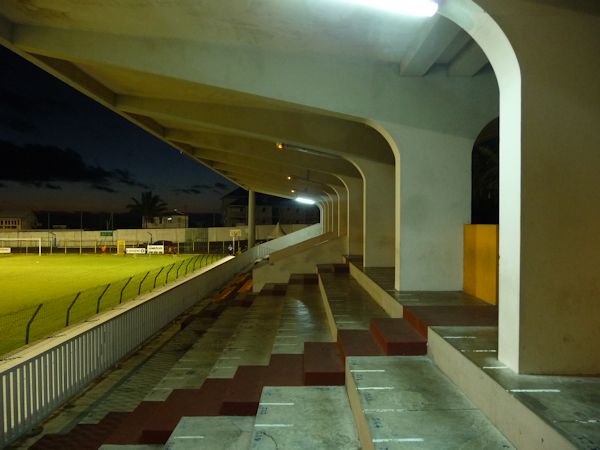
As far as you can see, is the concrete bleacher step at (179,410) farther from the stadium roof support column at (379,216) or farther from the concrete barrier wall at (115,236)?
the concrete barrier wall at (115,236)

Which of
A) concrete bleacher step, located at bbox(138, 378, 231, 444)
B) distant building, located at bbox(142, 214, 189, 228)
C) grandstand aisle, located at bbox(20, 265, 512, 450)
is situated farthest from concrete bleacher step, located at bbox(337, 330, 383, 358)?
distant building, located at bbox(142, 214, 189, 228)

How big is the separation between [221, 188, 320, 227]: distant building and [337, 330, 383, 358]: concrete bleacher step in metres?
74.1

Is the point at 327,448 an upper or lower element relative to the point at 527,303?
lower

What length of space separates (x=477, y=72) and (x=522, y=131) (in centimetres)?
396

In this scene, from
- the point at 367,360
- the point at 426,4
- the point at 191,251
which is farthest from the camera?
the point at 191,251

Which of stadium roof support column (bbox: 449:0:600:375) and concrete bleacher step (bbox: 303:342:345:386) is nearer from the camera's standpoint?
stadium roof support column (bbox: 449:0:600:375)

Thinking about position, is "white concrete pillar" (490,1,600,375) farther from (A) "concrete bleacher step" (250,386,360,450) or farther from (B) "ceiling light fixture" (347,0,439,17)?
(A) "concrete bleacher step" (250,386,360,450)

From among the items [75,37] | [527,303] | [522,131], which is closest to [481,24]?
[522,131]

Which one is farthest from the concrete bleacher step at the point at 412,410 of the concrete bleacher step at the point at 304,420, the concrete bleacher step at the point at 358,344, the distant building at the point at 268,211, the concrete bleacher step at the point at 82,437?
the distant building at the point at 268,211

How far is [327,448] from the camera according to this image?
10.8ft

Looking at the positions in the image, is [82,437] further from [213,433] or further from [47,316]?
[47,316]

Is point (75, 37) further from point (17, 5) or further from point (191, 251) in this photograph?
point (191, 251)

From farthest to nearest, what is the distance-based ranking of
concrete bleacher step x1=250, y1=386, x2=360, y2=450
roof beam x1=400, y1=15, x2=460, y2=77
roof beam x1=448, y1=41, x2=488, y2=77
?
roof beam x1=448, y1=41, x2=488, y2=77, roof beam x1=400, y1=15, x2=460, y2=77, concrete bleacher step x1=250, y1=386, x2=360, y2=450

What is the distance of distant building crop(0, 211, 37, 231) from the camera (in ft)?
228
